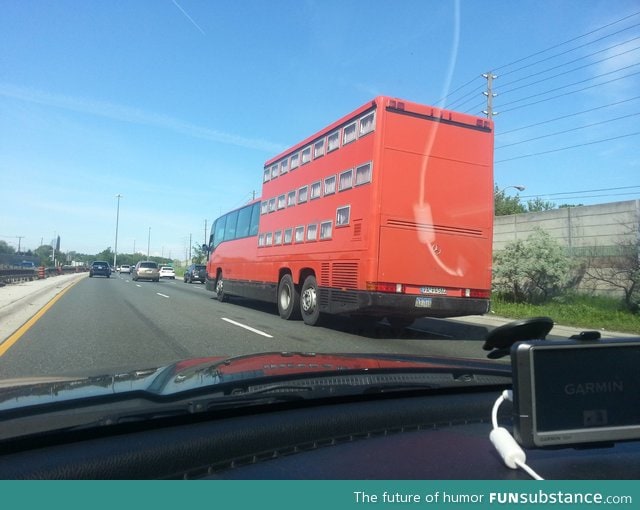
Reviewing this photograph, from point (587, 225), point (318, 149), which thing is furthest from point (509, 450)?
point (587, 225)

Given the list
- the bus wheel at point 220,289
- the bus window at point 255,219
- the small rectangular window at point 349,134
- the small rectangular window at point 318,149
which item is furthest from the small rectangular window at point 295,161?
the bus wheel at point 220,289

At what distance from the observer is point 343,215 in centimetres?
1107

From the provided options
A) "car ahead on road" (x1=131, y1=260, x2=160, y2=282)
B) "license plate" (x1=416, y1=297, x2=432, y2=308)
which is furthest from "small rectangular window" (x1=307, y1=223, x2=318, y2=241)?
"car ahead on road" (x1=131, y1=260, x2=160, y2=282)

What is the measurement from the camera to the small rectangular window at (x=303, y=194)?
13.1 m

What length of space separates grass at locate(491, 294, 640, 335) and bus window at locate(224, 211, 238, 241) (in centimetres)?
973

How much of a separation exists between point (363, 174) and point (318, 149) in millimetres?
2620

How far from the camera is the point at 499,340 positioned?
1977 mm

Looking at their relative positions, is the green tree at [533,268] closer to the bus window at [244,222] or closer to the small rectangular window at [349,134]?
the bus window at [244,222]

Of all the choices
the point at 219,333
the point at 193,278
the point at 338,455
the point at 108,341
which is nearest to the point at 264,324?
the point at 219,333

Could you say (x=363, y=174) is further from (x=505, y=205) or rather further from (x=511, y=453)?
(x=505, y=205)

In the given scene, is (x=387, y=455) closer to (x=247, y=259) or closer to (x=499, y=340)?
(x=499, y=340)

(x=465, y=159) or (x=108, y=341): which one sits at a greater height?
(x=465, y=159)

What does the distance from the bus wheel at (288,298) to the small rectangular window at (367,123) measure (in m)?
4.39
